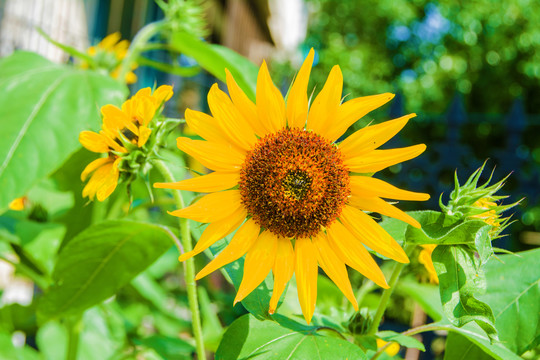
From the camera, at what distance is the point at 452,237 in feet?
1.64

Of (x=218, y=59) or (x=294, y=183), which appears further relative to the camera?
(x=218, y=59)

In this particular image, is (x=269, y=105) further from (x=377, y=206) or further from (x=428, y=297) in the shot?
(x=428, y=297)

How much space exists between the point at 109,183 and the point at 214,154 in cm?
15

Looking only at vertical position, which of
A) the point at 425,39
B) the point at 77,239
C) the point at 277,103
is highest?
the point at 425,39

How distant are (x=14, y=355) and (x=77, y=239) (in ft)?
1.82

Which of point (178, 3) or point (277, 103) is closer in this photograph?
point (277, 103)

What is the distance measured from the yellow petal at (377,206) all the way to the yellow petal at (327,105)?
0.28 ft

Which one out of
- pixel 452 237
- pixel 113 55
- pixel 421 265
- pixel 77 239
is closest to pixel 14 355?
pixel 77 239

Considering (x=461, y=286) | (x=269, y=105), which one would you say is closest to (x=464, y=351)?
(x=461, y=286)

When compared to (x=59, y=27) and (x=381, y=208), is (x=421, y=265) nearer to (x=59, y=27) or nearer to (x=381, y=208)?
(x=381, y=208)

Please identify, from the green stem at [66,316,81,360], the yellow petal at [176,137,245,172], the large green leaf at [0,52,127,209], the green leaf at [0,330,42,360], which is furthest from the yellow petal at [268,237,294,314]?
the green leaf at [0,330,42,360]

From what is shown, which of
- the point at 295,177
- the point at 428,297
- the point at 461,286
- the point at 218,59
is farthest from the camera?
the point at 218,59

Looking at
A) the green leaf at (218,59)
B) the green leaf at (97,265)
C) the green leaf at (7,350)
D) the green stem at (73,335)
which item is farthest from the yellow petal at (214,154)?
the green leaf at (7,350)

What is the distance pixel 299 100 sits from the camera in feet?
1.87
